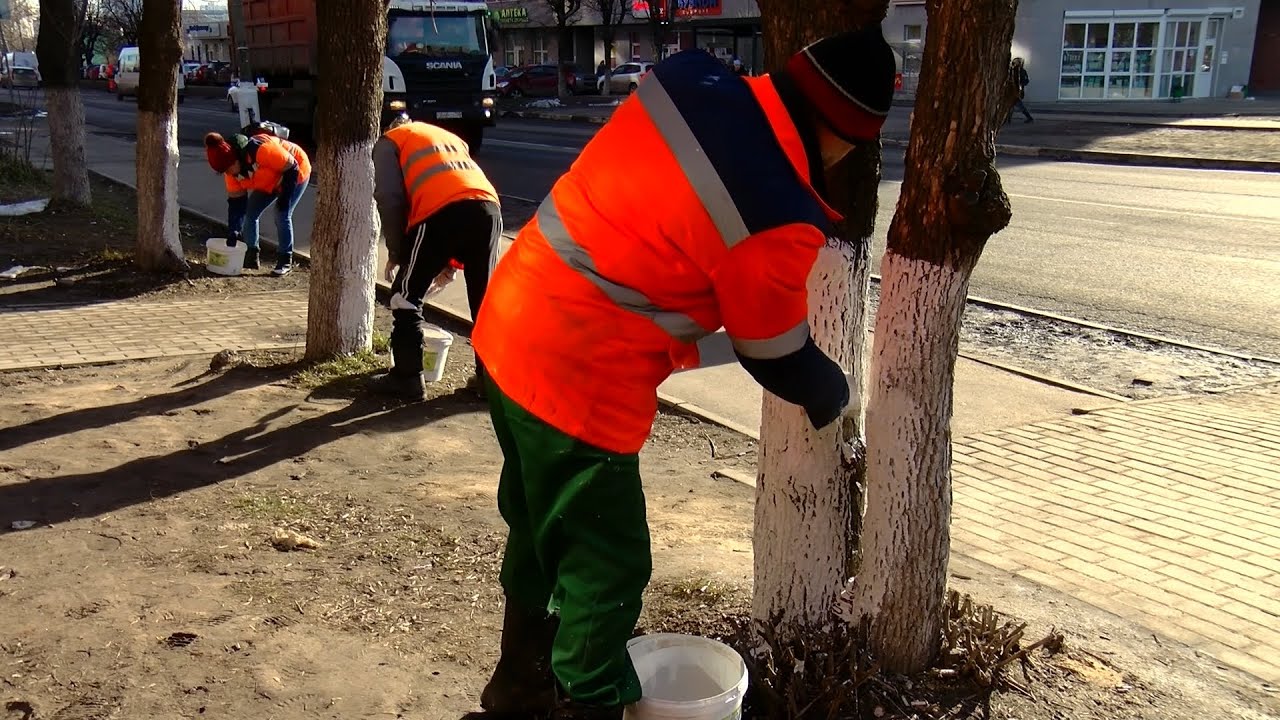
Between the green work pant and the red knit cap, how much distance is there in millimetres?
7739

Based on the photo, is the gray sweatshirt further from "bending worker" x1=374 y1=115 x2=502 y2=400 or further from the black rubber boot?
the black rubber boot

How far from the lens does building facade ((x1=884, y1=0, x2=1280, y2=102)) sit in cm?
3281

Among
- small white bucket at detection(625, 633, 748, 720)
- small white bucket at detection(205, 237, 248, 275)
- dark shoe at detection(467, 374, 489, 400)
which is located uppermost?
small white bucket at detection(205, 237, 248, 275)

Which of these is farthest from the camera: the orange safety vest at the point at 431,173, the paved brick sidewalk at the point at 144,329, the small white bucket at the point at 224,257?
the small white bucket at the point at 224,257

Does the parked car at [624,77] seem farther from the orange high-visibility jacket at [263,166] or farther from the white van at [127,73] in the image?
the orange high-visibility jacket at [263,166]

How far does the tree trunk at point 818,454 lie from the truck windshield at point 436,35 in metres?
18.4

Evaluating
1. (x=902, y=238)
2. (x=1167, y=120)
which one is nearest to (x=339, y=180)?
(x=902, y=238)

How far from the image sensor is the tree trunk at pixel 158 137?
890 cm

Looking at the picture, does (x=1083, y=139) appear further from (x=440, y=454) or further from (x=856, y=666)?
(x=856, y=666)

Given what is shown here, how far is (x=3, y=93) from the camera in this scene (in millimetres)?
47125

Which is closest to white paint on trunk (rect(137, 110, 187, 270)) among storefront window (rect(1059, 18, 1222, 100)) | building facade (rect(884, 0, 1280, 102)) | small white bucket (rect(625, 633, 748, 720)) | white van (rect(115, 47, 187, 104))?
small white bucket (rect(625, 633, 748, 720))

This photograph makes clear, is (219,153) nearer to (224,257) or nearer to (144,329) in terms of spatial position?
(224,257)

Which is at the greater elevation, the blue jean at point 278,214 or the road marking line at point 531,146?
the road marking line at point 531,146

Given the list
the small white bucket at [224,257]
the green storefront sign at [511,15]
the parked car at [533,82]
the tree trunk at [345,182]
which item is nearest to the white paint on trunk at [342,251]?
the tree trunk at [345,182]
